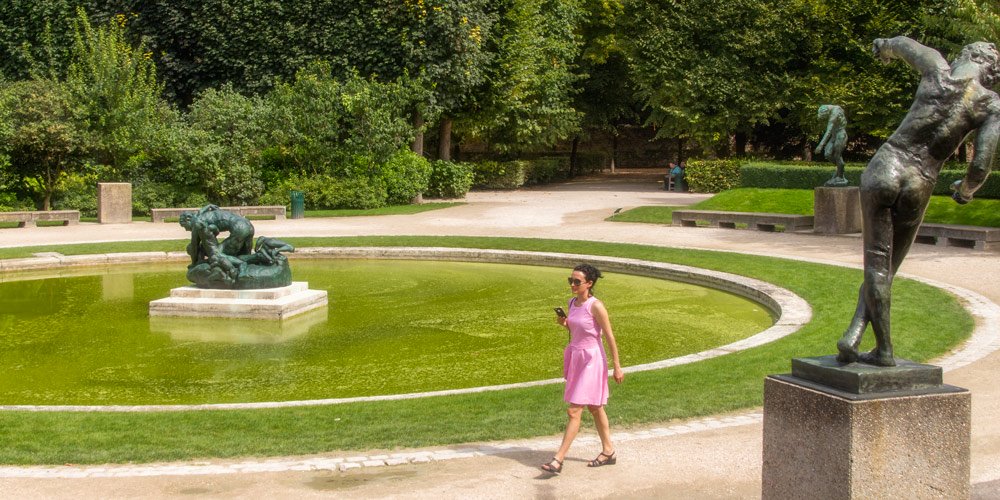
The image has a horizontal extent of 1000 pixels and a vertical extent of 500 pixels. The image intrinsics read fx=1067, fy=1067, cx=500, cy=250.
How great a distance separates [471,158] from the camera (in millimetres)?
52188

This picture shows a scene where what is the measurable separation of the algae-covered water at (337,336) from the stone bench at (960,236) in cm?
750

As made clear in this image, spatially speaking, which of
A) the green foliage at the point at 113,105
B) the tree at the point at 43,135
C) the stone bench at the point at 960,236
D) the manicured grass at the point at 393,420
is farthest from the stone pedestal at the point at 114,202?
the stone bench at the point at 960,236

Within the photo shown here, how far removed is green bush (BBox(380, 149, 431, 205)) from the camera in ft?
116

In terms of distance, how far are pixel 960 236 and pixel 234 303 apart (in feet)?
49.8

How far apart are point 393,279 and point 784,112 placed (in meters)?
30.1

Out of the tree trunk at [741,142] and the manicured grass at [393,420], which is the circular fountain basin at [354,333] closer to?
the manicured grass at [393,420]

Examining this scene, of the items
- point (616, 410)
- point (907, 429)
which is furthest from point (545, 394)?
point (907, 429)

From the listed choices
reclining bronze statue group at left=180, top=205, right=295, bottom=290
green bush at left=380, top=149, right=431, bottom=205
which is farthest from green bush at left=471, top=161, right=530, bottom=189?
reclining bronze statue group at left=180, top=205, right=295, bottom=290

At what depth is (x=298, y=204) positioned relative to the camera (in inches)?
1228

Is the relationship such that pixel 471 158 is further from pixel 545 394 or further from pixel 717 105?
pixel 545 394

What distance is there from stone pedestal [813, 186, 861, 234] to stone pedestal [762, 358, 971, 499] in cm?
1967

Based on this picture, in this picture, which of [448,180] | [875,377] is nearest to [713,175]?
[448,180]

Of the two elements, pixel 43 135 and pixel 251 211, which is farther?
pixel 43 135

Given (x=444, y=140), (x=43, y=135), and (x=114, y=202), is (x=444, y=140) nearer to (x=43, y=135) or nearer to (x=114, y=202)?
(x=114, y=202)
